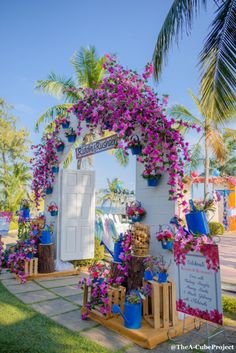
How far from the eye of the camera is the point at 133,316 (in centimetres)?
336

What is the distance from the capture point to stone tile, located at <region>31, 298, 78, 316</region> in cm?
407

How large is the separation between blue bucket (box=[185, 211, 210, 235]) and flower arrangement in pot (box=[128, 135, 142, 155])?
4.11 ft

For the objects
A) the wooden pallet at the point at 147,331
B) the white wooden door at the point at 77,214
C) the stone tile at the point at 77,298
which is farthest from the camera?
the white wooden door at the point at 77,214

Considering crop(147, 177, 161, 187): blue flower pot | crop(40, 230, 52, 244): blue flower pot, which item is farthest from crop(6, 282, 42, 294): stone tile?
crop(147, 177, 161, 187): blue flower pot

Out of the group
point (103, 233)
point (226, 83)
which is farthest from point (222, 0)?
point (103, 233)

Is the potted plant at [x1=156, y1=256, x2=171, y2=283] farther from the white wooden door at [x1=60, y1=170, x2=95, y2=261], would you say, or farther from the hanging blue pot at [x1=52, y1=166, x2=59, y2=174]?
the hanging blue pot at [x1=52, y1=166, x2=59, y2=174]

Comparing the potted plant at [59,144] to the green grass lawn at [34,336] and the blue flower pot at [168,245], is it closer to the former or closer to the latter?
the green grass lawn at [34,336]

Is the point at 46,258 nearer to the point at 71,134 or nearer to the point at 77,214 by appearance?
the point at 77,214

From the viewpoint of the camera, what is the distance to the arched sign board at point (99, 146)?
204 inches

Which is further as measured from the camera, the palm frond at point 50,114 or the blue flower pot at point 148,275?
the palm frond at point 50,114

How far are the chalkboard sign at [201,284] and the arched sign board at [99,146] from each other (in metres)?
2.33

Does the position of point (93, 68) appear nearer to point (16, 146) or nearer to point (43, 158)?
point (43, 158)

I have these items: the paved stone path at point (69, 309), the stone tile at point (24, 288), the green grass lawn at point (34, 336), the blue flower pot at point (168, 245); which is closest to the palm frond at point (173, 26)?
the blue flower pot at point (168, 245)

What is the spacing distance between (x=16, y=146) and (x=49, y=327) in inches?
792
